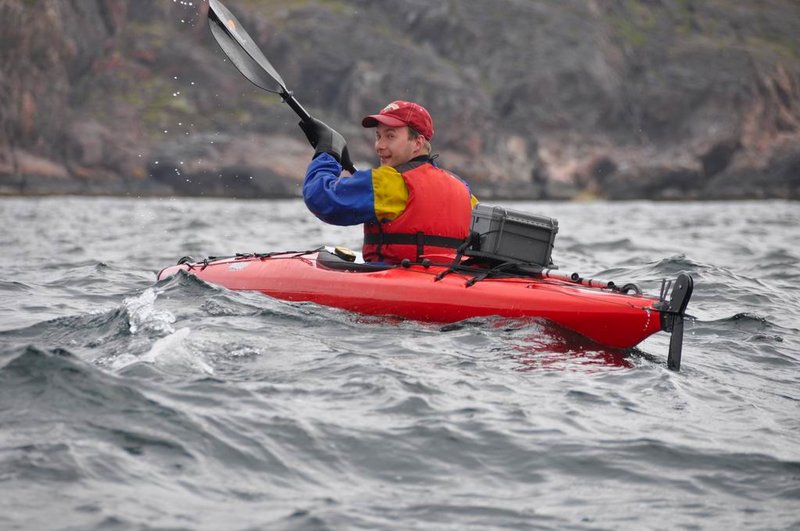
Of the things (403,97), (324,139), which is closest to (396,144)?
(324,139)

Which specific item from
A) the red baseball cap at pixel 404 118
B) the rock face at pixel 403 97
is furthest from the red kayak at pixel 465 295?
the rock face at pixel 403 97

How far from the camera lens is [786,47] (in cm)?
7406

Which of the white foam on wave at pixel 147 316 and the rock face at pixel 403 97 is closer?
the white foam on wave at pixel 147 316

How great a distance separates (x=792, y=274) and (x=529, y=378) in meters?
6.90

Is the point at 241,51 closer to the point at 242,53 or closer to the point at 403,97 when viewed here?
the point at 242,53

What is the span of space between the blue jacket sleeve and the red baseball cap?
1.27 ft

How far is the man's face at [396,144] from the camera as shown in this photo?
266 inches

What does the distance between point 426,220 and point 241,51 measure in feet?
11.4

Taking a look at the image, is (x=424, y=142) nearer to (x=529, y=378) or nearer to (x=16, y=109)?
(x=529, y=378)

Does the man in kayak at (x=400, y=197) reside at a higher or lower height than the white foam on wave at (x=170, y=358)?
higher

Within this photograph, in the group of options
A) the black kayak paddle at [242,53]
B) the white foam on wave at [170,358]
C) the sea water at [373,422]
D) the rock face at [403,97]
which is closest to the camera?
the sea water at [373,422]

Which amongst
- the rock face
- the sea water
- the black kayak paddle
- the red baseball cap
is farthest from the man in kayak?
the rock face

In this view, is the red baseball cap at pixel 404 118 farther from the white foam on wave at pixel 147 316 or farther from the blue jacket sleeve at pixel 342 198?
the white foam on wave at pixel 147 316

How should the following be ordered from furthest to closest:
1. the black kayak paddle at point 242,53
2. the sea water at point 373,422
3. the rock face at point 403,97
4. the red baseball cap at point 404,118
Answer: the rock face at point 403,97 < the black kayak paddle at point 242,53 < the red baseball cap at point 404,118 < the sea water at point 373,422
